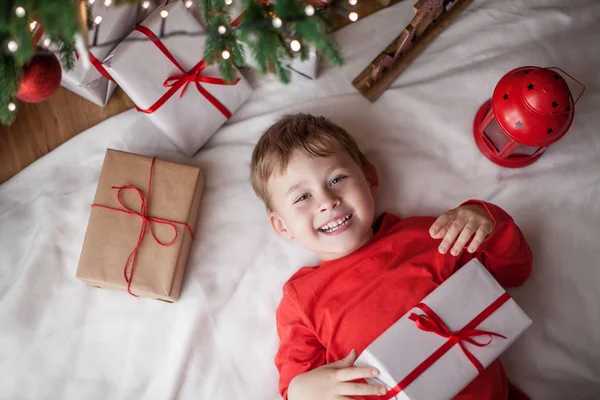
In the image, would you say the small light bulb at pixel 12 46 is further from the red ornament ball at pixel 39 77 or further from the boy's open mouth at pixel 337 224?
the boy's open mouth at pixel 337 224

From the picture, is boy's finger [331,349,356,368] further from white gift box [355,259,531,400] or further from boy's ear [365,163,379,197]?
boy's ear [365,163,379,197]

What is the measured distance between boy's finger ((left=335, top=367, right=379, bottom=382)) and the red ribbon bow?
13cm

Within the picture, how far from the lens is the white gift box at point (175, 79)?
1187mm

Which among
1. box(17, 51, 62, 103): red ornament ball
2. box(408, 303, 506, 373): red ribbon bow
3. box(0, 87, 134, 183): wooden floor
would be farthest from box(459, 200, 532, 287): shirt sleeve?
box(0, 87, 134, 183): wooden floor

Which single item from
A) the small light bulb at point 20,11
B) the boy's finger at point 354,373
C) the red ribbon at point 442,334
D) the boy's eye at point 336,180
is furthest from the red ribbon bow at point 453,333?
the small light bulb at point 20,11

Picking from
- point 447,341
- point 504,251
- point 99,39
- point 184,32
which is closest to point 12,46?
point 99,39

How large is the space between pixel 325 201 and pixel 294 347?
36 centimetres

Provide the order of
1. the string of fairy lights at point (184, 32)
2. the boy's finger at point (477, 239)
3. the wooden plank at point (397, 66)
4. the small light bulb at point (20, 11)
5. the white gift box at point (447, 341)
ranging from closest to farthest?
the small light bulb at point (20, 11)
the string of fairy lights at point (184, 32)
the white gift box at point (447, 341)
the boy's finger at point (477, 239)
the wooden plank at point (397, 66)

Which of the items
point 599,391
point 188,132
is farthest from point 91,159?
point 599,391

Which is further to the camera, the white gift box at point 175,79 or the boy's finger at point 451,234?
the white gift box at point 175,79

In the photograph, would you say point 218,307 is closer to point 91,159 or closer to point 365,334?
point 365,334

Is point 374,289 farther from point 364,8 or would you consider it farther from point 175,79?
point 364,8

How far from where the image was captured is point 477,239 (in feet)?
3.46

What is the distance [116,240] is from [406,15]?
1038 mm
